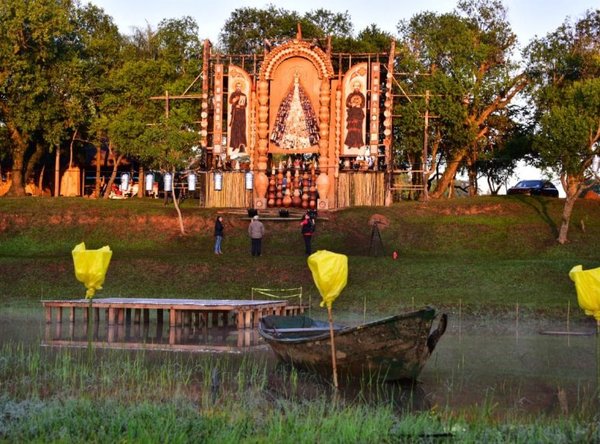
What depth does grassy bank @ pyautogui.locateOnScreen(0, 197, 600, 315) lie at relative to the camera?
1528 inches

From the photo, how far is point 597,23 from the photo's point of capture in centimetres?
6512

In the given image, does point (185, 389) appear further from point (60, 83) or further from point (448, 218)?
point (60, 83)

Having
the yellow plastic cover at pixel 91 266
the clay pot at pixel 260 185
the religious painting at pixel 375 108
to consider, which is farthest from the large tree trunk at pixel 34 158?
the yellow plastic cover at pixel 91 266

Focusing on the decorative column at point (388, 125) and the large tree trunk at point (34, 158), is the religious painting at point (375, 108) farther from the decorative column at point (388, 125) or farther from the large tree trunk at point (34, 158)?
the large tree trunk at point (34, 158)

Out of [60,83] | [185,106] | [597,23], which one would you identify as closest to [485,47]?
[597,23]

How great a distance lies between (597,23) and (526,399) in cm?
4916

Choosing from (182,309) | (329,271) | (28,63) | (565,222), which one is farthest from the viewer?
(28,63)

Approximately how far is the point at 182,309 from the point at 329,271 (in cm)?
1322

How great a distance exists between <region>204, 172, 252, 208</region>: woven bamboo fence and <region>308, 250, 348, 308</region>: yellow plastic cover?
3901 cm

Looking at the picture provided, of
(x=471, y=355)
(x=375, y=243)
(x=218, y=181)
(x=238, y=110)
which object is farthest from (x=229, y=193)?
(x=471, y=355)

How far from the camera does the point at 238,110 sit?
2354 inches

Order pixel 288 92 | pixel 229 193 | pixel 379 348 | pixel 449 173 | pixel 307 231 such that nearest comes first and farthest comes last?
pixel 379 348 → pixel 307 231 → pixel 229 193 → pixel 288 92 → pixel 449 173

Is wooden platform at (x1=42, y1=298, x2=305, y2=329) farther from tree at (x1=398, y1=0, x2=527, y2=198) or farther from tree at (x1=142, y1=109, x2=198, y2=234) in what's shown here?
tree at (x1=398, y1=0, x2=527, y2=198)

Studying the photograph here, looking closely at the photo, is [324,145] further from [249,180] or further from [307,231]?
[307,231]
